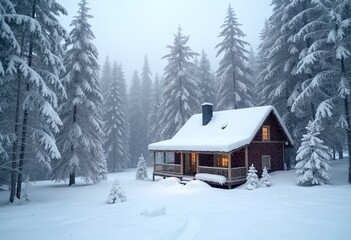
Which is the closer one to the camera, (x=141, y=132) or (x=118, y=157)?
(x=118, y=157)

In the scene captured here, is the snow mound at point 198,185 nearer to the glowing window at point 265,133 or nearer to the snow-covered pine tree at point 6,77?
the glowing window at point 265,133

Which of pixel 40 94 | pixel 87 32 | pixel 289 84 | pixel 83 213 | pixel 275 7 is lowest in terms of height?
pixel 83 213

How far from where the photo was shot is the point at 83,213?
12.4 m

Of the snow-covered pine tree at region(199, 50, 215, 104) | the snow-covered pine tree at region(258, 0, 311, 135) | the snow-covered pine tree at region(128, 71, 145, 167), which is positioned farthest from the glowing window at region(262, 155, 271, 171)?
the snow-covered pine tree at region(128, 71, 145, 167)

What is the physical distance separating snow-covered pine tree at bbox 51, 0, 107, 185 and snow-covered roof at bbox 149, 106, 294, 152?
635 cm

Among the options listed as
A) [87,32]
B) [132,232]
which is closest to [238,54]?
[87,32]

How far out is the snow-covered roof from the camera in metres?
20.6

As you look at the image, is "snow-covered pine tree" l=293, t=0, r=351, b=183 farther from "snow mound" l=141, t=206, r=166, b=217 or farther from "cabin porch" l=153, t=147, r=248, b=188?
"snow mound" l=141, t=206, r=166, b=217

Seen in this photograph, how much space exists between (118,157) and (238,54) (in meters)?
26.5

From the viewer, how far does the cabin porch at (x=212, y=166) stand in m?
20.5

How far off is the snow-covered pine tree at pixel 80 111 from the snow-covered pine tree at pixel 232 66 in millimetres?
15082

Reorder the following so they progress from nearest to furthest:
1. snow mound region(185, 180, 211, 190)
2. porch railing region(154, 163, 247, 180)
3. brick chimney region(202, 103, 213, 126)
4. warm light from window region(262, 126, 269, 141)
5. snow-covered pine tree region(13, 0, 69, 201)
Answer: snow-covered pine tree region(13, 0, 69, 201)
snow mound region(185, 180, 211, 190)
porch railing region(154, 163, 247, 180)
warm light from window region(262, 126, 269, 141)
brick chimney region(202, 103, 213, 126)

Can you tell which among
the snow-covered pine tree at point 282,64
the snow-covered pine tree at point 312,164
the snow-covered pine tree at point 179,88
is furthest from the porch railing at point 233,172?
the snow-covered pine tree at point 179,88

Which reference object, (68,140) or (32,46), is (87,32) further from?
(68,140)
